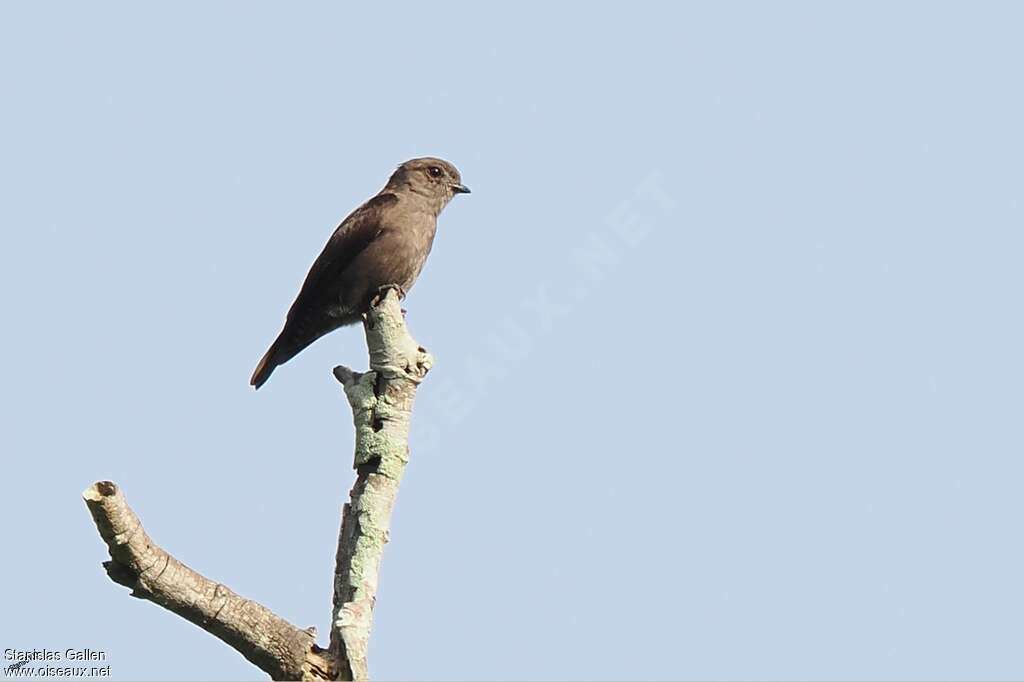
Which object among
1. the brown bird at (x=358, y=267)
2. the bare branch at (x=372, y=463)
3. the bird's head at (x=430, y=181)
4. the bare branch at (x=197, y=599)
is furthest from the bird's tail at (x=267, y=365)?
the bare branch at (x=197, y=599)

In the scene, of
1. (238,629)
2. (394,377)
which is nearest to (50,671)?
(238,629)

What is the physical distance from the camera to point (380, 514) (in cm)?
646

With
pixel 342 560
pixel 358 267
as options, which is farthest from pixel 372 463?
pixel 358 267

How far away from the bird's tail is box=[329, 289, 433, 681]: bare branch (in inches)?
154

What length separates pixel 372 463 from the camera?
6.66 metres

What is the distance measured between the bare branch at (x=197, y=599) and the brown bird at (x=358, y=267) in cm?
477

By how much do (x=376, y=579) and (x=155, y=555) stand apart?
43.5 inches

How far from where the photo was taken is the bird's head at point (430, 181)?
38.7ft

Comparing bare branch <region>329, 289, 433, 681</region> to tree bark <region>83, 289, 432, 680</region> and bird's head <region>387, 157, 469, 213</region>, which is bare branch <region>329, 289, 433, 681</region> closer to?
tree bark <region>83, 289, 432, 680</region>

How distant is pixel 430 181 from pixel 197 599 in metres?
6.65

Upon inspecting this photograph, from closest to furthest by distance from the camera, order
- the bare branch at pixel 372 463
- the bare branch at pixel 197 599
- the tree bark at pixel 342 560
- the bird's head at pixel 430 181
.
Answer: the bare branch at pixel 197 599 → the tree bark at pixel 342 560 → the bare branch at pixel 372 463 → the bird's head at pixel 430 181

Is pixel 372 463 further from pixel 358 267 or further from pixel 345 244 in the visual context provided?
pixel 345 244

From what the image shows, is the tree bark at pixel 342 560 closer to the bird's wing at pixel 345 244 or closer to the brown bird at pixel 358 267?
the brown bird at pixel 358 267

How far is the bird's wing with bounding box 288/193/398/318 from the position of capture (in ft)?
35.6
